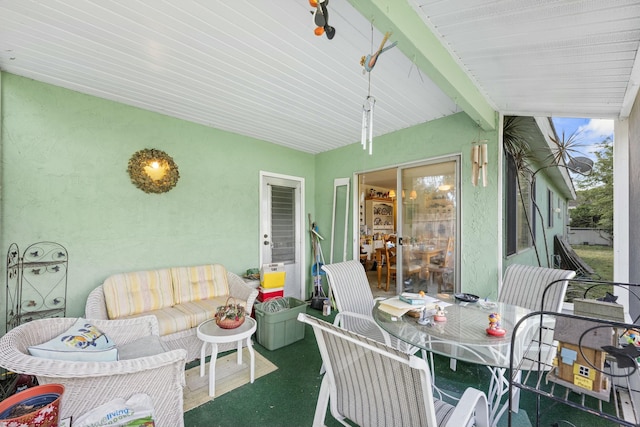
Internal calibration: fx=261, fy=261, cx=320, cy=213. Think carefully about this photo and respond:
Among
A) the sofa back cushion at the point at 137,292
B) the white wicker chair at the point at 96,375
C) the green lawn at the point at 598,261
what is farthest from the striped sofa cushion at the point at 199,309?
the green lawn at the point at 598,261

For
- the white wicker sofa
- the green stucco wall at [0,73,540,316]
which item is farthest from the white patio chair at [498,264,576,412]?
the white wicker sofa

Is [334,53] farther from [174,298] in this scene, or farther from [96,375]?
[174,298]

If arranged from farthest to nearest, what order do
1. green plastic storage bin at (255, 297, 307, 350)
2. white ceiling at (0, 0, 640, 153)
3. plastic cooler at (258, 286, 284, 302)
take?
plastic cooler at (258, 286, 284, 302)
green plastic storage bin at (255, 297, 307, 350)
white ceiling at (0, 0, 640, 153)

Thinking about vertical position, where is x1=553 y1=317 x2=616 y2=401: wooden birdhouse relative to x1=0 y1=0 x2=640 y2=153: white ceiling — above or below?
below

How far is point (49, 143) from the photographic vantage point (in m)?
2.63

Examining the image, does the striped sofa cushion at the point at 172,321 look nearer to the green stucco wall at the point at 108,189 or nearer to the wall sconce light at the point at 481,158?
the green stucco wall at the point at 108,189

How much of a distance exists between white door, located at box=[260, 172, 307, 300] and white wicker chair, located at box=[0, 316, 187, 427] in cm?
263

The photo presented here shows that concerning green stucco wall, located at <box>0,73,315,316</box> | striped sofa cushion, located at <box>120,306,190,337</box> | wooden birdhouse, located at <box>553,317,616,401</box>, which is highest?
green stucco wall, located at <box>0,73,315,316</box>

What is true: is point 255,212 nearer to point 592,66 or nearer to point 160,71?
point 160,71

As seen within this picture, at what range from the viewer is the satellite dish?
2.76 m

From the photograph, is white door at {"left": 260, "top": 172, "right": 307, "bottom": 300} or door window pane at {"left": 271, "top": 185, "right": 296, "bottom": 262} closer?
white door at {"left": 260, "top": 172, "right": 307, "bottom": 300}

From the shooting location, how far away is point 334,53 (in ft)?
6.98

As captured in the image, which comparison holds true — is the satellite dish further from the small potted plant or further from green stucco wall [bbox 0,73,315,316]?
green stucco wall [bbox 0,73,315,316]

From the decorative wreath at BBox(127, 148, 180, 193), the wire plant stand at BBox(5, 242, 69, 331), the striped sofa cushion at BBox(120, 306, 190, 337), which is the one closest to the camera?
the wire plant stand at BBox(5, 242, 69, 331)
